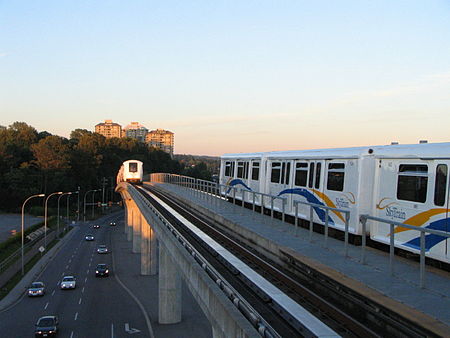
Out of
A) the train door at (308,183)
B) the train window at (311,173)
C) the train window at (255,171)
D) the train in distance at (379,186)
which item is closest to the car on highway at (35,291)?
the train window at (255,171)

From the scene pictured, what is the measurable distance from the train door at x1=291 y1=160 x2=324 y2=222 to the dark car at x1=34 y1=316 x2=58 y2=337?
13.1m

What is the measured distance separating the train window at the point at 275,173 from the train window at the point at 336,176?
16.9ft

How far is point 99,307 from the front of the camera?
28234 mm

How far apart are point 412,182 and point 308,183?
20.7 ft

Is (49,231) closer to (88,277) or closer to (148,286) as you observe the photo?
(88,277)

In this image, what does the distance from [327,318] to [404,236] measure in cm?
382

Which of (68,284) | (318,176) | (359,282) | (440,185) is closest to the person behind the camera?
(359,282)

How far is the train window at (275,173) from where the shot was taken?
20.6m

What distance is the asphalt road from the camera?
24031 mm

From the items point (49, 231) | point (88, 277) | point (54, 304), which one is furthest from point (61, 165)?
point (54, 304)

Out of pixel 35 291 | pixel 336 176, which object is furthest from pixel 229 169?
pixel 35 291

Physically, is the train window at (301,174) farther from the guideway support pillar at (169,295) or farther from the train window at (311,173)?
the guideway support pillar at (169,295)

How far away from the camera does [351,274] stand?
9.51m

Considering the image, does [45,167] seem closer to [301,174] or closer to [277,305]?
[301,174]
